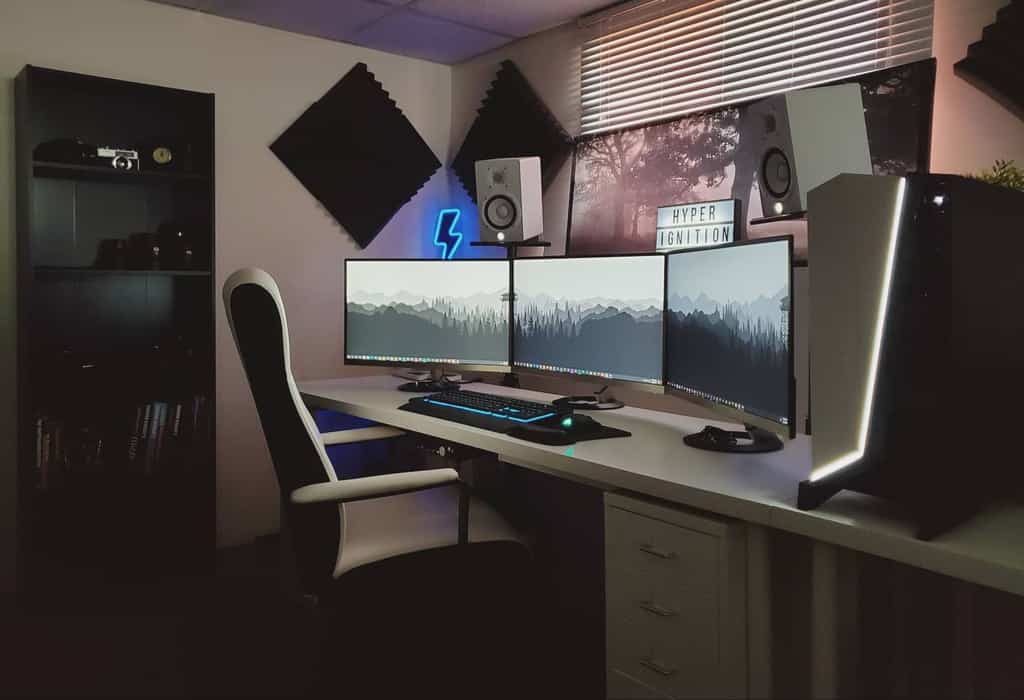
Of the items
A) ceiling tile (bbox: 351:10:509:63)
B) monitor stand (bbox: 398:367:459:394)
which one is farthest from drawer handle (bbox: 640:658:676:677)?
ceiling tile (bbox: 351:10:509:63)

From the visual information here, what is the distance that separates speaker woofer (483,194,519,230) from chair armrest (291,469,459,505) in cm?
196

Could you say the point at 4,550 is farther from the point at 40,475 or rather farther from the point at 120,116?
the point at 120,116

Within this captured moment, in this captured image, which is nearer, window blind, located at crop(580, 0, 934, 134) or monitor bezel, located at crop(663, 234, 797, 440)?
monitor bezel, located at crop(663, 234, 797, 440)

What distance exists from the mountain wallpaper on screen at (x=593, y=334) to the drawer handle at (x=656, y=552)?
754 millimetres

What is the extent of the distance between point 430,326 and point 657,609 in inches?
65.9

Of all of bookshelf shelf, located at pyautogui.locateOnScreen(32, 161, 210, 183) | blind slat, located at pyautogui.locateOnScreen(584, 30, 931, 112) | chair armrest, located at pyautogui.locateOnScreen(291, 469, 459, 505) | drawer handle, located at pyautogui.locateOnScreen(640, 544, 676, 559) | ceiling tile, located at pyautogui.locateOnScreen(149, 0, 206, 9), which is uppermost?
ceiling tile, located at pyautogui.locateOnScreen(149, 0, 206, 9)

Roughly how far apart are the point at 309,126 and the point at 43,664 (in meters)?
2.69

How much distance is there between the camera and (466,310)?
2941 mm

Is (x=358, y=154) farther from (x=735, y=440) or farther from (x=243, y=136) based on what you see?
(x=735, y=440)

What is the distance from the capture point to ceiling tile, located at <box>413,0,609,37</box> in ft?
11.8

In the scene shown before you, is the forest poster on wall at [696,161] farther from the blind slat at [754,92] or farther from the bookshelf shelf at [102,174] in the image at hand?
the bookshelf shelf at [102,174]

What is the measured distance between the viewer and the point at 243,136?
380 centimetres

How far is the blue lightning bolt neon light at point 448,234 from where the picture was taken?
442cm

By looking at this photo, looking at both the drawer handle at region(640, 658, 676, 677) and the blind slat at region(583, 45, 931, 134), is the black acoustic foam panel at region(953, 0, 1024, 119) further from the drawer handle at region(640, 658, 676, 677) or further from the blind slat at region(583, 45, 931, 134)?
the drawer handle at region(640, 658, 676, 677)
